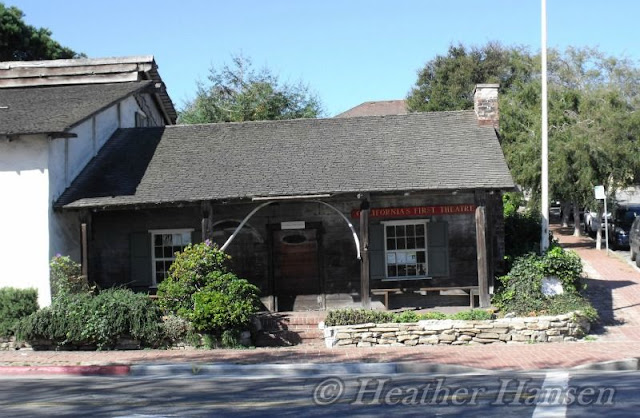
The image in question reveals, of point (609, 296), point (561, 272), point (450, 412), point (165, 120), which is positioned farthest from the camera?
point (165, 120)

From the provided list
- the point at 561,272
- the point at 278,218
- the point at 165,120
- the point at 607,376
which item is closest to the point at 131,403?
the point at 607,376

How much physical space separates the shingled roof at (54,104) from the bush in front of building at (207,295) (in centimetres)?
411

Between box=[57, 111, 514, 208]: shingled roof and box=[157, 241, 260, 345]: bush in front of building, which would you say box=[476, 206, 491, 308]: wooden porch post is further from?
box=[157, 241, 260, 345]: bush in front of building

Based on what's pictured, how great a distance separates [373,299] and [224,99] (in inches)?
774

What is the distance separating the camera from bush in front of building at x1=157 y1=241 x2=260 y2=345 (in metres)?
14.7

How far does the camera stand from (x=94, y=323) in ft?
48.6

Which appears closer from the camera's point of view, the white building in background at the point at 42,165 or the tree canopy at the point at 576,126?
the white building in background at the point at 42,165

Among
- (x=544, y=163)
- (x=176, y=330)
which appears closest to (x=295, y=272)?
(x=176, y=330)

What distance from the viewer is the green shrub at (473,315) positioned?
15406 millimetres

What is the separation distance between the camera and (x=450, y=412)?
800 cm

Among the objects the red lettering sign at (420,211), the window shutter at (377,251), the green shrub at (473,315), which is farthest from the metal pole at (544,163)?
the window shutter at (377,251)

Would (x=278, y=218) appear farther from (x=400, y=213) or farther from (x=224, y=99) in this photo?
(x=224, y=99)

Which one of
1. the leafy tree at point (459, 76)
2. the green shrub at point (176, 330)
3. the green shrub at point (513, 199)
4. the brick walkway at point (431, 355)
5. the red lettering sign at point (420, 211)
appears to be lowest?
the brick walkway at point (431, 355)

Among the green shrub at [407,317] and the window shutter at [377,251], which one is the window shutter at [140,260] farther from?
the green shrub at [407,317]
